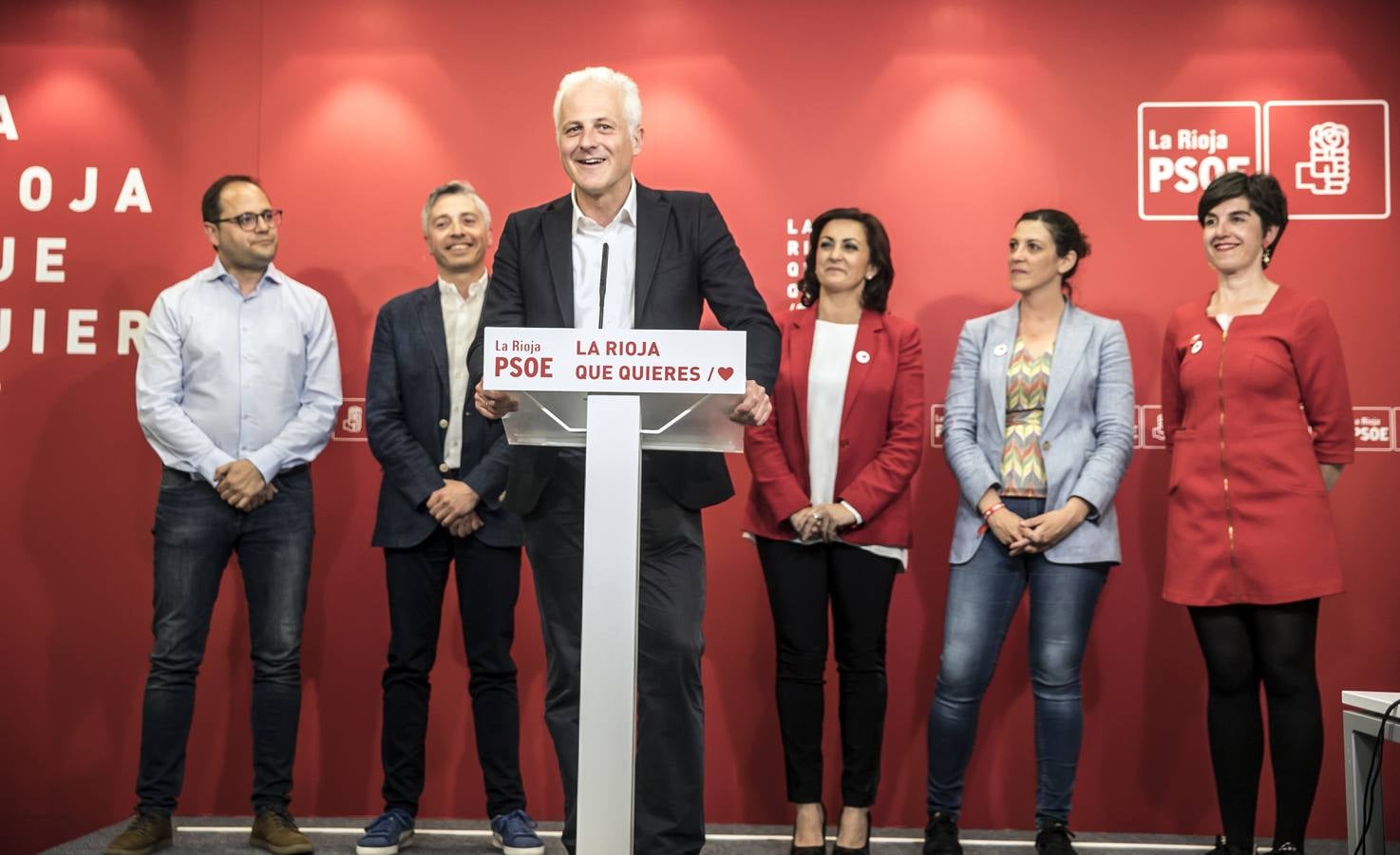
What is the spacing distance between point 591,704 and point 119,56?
12.3ft

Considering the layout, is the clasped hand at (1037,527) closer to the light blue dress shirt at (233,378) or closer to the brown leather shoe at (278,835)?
the light blue dress shirt at (233,378)

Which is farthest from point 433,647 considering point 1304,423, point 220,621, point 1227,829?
point 1304,423

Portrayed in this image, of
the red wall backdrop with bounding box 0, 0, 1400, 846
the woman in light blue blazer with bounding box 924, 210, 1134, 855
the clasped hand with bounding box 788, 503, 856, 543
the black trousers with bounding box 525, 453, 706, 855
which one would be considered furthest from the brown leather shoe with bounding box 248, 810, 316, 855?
the woman in light blue blazer with bounding box 924, 210, 1134, 855

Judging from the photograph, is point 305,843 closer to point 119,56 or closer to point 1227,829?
point 1227,829

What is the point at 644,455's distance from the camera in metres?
2.70

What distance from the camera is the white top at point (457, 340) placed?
3783mm

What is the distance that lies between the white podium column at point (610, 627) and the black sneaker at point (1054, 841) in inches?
76.7

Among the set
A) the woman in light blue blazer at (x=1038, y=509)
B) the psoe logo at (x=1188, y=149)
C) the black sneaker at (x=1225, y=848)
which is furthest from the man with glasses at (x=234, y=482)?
the psoe logo at (x=1188, y=149)

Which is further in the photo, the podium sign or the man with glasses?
the man with glasses

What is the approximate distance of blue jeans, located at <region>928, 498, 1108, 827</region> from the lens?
139 inches

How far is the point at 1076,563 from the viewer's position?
3.53 metres

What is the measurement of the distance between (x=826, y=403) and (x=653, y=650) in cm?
135

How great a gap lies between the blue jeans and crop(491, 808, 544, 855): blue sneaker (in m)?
1.15

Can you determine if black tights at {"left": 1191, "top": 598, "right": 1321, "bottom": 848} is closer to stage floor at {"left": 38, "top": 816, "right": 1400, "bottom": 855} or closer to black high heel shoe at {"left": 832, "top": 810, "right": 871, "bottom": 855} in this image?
stage floor at {"left": 38, "top": 816, "right": 1400, "bottom": 855}
